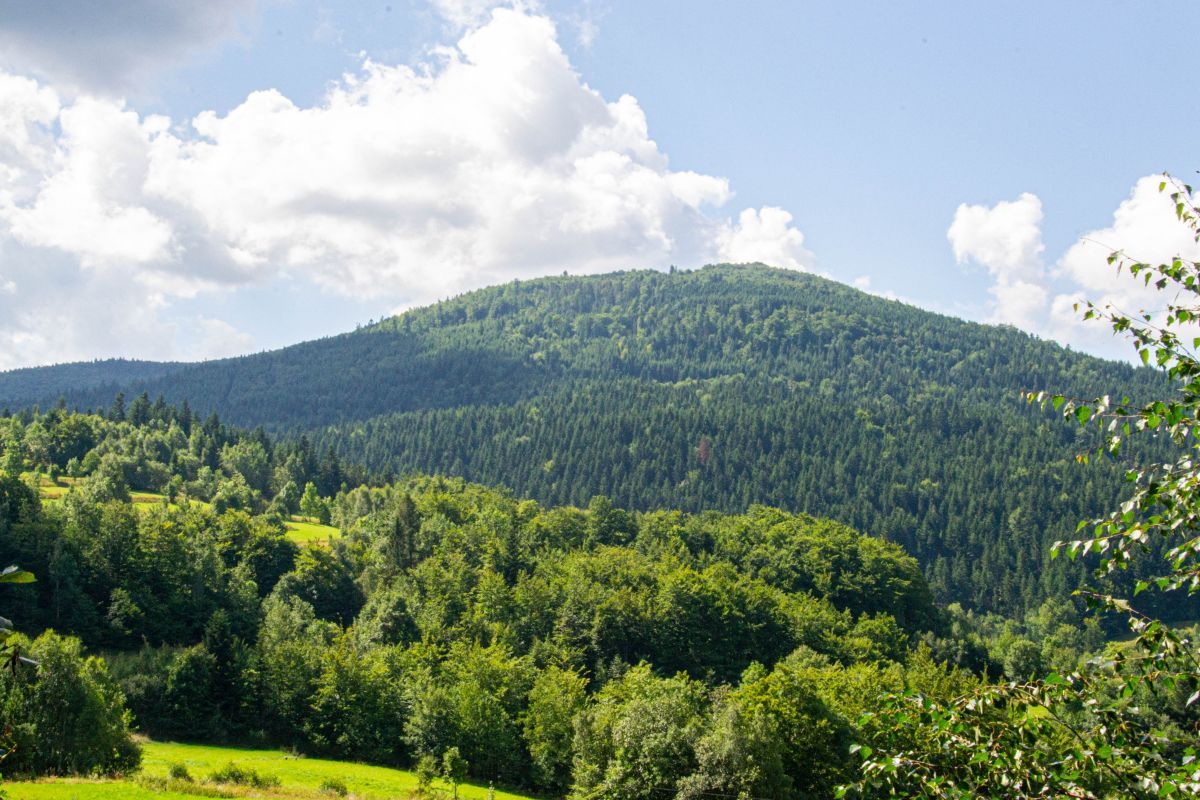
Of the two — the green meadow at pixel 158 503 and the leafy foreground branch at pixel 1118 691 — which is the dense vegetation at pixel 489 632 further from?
the leafy foreground branch at pixel 1118 691

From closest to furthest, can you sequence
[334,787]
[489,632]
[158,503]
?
[334,787]
[489,632]
[158,503]

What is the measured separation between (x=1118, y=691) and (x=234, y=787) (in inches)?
2075

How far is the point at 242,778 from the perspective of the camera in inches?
2096

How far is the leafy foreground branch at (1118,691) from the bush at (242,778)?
52170 millimetres

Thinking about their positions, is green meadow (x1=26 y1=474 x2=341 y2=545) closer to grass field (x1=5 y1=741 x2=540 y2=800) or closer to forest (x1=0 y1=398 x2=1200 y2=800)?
forest (x1=0 y1=398 x2=1200 y2=800)

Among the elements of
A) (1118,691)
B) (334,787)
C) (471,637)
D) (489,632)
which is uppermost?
(1118,691)

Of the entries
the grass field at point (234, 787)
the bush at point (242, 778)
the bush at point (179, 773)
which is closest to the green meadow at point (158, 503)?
the grass field at point (234, 787)

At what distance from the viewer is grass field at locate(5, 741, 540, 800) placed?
4319cm

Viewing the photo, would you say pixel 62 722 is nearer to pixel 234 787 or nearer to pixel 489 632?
pixel 234 787

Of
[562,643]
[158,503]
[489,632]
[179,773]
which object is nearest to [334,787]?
[179,773]

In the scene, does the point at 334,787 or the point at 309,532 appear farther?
the point at 309,532

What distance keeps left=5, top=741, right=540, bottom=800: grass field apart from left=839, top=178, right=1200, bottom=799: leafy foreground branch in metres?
43.0

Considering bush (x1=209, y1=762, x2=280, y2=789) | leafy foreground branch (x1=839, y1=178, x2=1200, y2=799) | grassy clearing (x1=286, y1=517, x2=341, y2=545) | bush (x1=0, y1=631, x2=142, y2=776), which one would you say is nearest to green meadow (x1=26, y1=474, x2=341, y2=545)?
grassy clearing (x1=286, y1=517, x2=341, y2=545)

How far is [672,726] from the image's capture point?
2170 inches
